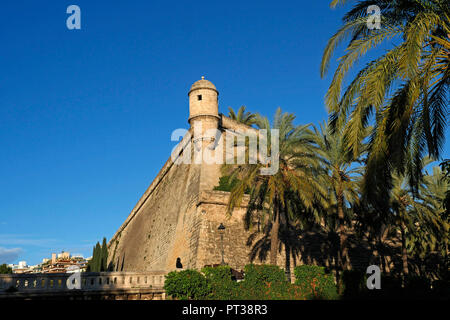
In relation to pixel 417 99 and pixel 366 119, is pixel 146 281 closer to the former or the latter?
pixel 366 119

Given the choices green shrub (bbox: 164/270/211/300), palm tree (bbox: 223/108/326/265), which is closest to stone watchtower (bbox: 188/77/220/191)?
palm tree (bbox: 223/108/326/265)

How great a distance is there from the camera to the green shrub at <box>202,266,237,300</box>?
1565 cm

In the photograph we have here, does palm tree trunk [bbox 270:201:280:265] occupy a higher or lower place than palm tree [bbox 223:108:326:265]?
lower

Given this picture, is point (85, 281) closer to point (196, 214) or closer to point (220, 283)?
point (220, 283)

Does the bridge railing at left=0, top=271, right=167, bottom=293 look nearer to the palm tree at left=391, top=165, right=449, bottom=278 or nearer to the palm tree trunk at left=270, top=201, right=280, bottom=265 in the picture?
the palm tree trunk at left=270, top=201, right=280, bottom=265

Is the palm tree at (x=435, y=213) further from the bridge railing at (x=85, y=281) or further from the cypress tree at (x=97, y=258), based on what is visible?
the cypress tree at (x=97, y=258)

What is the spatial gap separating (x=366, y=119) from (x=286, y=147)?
717 centimetres

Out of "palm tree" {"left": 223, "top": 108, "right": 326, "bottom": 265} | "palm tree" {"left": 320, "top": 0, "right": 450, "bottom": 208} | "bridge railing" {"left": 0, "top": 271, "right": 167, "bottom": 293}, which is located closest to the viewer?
"palm tree" {"left": 320, "top": 0, "right": 450, "bottom": 208}

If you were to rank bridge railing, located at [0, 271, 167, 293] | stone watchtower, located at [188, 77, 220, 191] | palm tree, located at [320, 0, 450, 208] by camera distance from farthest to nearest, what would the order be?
stone watchtower, located at [188, 77, 220, 191], bridge railing, located at [0, 271, 167, 293], palm tree, located at [320, 0, 450, 208]

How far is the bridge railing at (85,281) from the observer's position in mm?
14297

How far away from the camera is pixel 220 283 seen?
1585 centimetres

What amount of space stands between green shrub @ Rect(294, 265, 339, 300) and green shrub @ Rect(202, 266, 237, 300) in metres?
2.48

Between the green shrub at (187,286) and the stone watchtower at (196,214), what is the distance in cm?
474

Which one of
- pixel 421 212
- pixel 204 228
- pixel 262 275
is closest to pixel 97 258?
pixel 204 228
